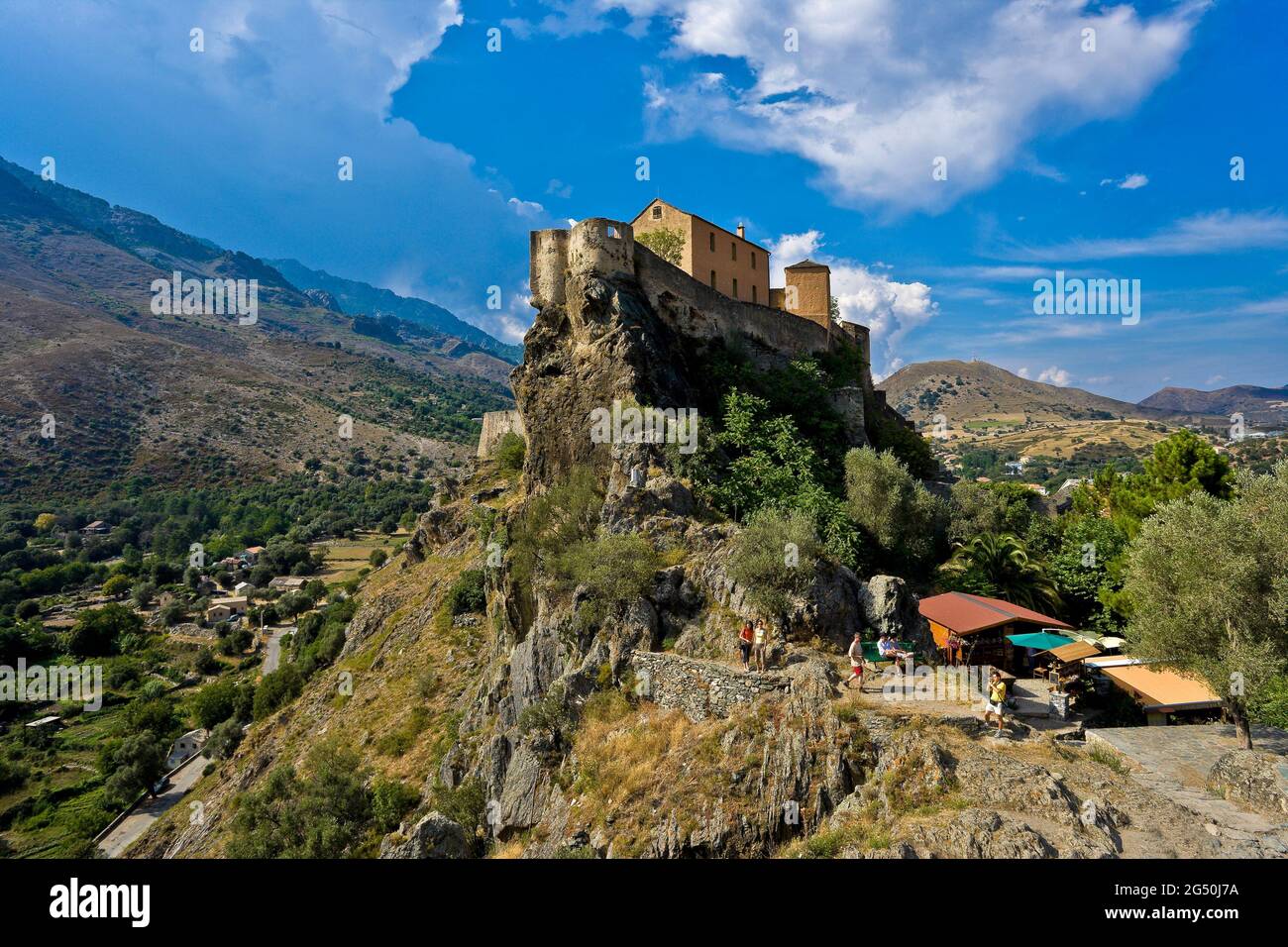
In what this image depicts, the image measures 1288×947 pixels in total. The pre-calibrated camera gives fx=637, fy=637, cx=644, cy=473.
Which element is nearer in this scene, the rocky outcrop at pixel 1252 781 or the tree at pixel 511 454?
the rocky outcrop at pixel 1252 781

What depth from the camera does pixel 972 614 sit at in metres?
17.3

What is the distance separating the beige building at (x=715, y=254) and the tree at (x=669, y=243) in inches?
4.3

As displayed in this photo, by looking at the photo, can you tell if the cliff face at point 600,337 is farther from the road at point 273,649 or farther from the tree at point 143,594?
the tree at point 143,594

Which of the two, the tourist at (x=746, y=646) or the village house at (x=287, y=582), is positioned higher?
the tourist at (x=746, y=646)

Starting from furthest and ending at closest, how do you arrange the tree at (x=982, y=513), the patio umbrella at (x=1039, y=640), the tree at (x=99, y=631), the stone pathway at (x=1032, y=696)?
the tree at (x=99, y=631) → the tree at (x=982, y=513) → the patio umbrella at (x=1039, y=640) → the stone pathway at (x=1032, y=696)

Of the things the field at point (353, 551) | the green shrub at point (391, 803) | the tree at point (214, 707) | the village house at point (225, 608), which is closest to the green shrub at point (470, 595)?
the green shrub at point (391, 803)

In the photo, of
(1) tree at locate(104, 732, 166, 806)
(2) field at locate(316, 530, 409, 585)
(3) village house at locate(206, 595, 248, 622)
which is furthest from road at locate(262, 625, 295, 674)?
(1) tree at locate(104, 732, 166, 806)

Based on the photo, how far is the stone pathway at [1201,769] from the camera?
30.7 feet

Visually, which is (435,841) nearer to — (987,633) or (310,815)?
(310,815)

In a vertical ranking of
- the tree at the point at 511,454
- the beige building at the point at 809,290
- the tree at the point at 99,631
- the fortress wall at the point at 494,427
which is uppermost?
the beige building at the point at 809,290

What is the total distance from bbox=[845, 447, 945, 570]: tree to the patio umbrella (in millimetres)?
8697

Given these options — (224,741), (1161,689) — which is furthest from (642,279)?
(224,741)

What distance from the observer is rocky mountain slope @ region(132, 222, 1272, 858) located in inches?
413

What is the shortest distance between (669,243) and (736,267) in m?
4.73
